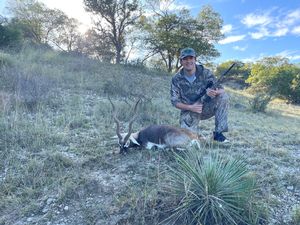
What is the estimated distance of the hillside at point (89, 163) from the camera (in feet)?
8.00

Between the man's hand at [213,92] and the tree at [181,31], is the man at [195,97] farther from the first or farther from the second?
the tree at [181,31]

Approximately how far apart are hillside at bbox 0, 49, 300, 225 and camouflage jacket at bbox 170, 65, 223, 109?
2.80 feet

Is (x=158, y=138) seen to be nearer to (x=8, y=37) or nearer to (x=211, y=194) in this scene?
(x=211, y=194)

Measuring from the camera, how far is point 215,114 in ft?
13.3

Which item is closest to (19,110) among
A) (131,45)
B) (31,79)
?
(31,79)

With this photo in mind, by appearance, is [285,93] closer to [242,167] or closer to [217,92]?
[217,92]

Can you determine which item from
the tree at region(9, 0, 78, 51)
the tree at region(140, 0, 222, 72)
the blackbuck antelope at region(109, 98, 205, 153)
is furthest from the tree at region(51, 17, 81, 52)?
the blackbuck antelope at region(109, 98, 205, 153)

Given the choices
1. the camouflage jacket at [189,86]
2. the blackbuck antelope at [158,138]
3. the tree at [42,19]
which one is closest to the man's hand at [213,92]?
the camouflage jacket at [189,86]

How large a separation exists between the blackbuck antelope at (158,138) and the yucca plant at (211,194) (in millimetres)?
1100

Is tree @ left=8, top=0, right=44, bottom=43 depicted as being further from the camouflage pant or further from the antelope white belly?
the antelope white belly

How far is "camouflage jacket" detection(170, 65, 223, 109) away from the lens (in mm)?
4164

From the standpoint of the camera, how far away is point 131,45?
1677 centimetres

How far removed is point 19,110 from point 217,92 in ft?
10.7

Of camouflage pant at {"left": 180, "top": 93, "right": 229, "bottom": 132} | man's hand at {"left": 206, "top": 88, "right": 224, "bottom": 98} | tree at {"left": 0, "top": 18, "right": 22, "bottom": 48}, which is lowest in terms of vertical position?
camouflage pant at {"left": 180, "top": 93, "right": 229, "bottom": 132}
